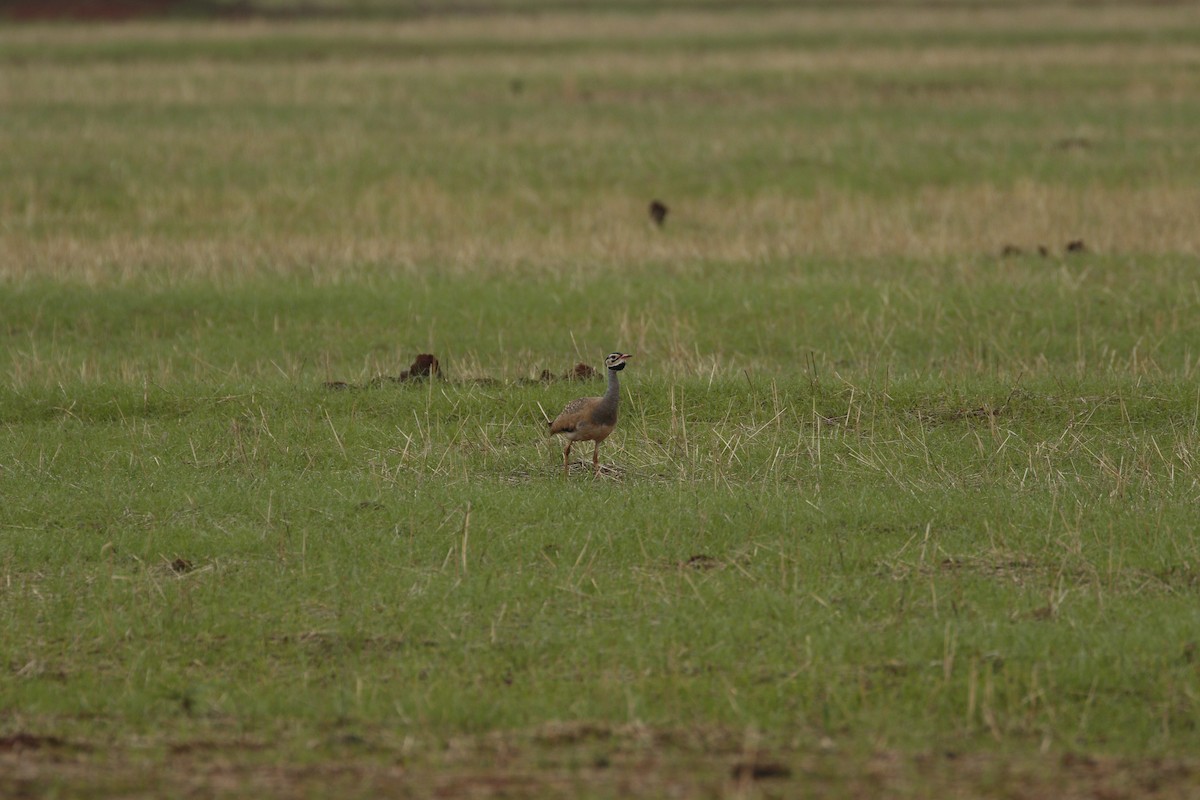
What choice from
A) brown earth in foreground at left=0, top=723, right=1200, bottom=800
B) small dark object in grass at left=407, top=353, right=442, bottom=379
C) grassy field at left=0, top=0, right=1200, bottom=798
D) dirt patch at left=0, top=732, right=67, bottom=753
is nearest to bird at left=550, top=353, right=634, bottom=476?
grassy field at left=0, top=0, right=1200, bottom=798

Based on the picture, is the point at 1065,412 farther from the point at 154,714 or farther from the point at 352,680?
the point at 154,714

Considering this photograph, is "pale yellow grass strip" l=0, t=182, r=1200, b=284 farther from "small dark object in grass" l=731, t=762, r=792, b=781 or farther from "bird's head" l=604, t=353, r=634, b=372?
"small dark object in grass" l=731, t=762, r=792, b=781

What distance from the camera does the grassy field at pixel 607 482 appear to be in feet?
22.1

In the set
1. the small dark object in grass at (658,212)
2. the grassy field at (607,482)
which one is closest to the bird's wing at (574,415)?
the grassy field at (607,482)

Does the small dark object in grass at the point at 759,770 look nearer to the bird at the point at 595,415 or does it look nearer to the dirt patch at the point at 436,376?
the bird at the point at 595,415

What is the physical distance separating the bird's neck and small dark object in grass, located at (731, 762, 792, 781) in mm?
3678

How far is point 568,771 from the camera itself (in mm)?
6309

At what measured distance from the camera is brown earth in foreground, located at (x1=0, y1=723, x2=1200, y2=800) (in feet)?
20.1

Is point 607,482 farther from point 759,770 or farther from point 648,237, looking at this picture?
point 648,237

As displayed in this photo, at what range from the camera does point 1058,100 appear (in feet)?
109

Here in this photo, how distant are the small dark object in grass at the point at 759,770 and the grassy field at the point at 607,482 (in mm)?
27

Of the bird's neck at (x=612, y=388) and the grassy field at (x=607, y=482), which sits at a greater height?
the bird's neck at (x=612, y=388)

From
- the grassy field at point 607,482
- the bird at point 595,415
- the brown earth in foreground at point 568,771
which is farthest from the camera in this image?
the bird at point 595,415

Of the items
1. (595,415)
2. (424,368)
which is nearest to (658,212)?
(424,368)
